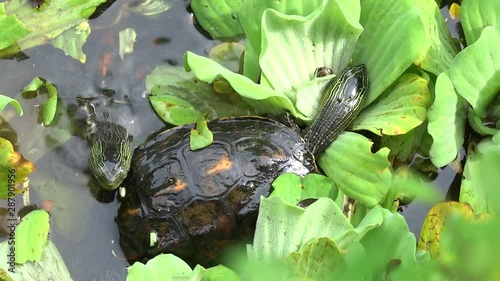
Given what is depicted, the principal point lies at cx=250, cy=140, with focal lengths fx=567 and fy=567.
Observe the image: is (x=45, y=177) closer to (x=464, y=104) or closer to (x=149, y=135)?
(x=149, y=135)

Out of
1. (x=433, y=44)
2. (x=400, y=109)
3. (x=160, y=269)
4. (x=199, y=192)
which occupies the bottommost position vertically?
(x=160, y=269)

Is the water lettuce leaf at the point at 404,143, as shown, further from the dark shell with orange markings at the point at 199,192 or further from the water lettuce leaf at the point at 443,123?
the dark shell with orange markings at the point at 199,192

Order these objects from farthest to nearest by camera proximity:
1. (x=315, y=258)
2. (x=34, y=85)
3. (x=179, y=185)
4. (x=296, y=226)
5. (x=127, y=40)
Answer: (x=127, y=40), (x=34, y=85), (x=179, y=185), (x=296, y=226), (x=315, y=258)

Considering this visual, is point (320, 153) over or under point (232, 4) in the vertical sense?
under

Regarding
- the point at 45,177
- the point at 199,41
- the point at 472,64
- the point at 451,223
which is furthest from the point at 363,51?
the point at 451,223

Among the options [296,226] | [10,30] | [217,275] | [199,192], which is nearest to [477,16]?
[296,226]

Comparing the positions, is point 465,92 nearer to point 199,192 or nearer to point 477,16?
point 477,16
